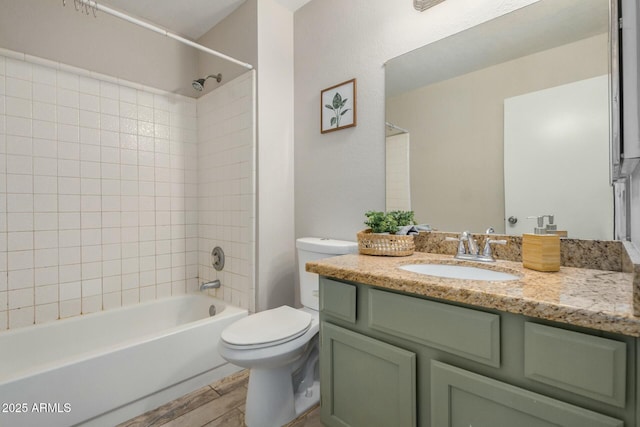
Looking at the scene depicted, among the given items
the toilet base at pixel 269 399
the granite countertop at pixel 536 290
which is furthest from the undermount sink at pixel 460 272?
the toilet base at pixel 269 399

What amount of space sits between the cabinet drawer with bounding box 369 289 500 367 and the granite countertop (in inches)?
1.7

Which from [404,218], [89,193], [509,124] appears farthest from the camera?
A: [89,193]

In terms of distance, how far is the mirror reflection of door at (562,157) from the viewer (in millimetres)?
1104

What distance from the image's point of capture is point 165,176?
2.38 m

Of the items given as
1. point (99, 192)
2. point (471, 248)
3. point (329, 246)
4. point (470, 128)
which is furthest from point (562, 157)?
point (99, 192)

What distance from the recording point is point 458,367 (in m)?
0.88

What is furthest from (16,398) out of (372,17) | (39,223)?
(372,17)

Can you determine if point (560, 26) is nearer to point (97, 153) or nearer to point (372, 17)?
point (372, 17)

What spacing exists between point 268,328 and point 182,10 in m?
2.26

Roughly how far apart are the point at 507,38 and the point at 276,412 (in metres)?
2.00

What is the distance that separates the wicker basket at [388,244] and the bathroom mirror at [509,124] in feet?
0.72

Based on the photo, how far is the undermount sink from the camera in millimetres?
1144

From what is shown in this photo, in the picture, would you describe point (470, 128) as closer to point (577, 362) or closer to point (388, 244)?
point (388, 244)

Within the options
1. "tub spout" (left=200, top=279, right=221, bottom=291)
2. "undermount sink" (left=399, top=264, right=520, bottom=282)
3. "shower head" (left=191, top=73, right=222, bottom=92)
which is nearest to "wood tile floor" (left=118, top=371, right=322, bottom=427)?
"tub spout" (left=200, top=279, right=221, bottom=291)
